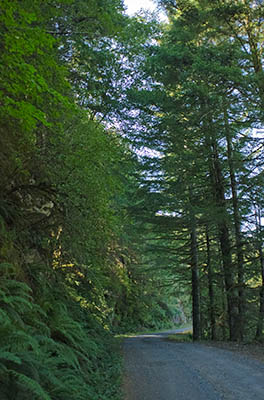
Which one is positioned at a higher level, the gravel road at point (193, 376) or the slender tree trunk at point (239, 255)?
the slender tree trunk at point (239, 255)

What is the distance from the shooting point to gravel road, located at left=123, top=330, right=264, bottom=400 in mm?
5872

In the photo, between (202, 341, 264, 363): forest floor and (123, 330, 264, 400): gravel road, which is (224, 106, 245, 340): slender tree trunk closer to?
(202, 341, 264, 363): forest floor

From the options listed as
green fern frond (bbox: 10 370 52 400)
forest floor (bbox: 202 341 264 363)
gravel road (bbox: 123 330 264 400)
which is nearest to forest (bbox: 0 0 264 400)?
green fern frond (bbox: 10 370 52 400)

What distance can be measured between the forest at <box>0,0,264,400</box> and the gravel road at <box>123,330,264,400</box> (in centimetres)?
67

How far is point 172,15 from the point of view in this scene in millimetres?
15617

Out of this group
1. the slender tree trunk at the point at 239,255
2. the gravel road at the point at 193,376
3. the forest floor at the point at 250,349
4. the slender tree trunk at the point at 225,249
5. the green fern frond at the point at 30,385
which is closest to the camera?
the green fern frond at the point at 30,385

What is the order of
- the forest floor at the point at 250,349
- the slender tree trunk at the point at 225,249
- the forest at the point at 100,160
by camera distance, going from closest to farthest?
the forest at the point at 100,160 → the forest floor at the point at 250,349 → the slender tree trunk at the point at 225,249

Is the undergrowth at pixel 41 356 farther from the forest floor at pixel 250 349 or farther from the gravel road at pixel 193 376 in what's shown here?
the forest floor at pixel 250 349

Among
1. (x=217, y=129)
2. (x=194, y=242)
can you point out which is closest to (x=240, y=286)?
(x=194, y=242)

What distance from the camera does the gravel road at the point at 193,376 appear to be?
5872mm

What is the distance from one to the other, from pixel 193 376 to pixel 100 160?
5456mm

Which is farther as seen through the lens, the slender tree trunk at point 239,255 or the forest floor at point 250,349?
the slender tree trunk at point 239,255

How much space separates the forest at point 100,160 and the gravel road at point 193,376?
2.20 ft

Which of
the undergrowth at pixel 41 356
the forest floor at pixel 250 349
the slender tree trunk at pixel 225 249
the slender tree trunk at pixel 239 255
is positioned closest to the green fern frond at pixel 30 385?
the undergrowth at pixel 41 356
